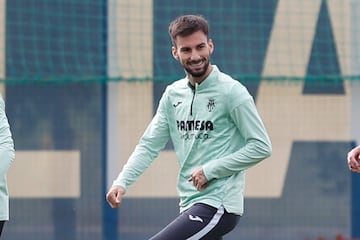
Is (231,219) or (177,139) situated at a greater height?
(177,139)

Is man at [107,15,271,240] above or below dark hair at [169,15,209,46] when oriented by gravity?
below

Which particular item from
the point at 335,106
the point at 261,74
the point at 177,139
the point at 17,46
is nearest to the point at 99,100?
the point at 17,46

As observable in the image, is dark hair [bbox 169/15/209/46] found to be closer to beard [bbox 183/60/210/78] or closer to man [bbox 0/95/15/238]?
beard [bbox 183/60/210/78]

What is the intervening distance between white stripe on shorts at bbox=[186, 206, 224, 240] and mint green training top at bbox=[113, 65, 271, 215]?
1.4 inches

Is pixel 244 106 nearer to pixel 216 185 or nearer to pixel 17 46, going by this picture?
pixel 216 185

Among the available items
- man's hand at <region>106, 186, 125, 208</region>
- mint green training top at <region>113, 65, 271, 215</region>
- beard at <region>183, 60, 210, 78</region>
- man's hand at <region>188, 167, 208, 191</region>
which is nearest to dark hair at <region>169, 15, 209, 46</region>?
beard at <region>183, 60, 210, 78</region>

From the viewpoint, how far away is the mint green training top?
5.18 meters

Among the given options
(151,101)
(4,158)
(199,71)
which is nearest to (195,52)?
(199,71)

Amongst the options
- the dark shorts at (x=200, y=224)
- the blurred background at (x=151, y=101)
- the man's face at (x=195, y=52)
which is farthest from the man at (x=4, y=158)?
the blurred background at (x=151, y=101)

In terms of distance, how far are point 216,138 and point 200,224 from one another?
0.45 meters

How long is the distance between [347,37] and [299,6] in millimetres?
454

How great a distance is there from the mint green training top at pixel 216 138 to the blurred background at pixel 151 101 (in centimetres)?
306

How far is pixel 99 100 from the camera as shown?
8.54 metres

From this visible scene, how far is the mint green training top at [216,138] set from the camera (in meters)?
5.18
